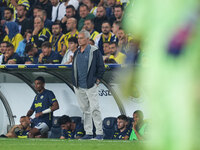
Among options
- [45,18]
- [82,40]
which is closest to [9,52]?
[45,18]

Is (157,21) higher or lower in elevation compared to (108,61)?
higher

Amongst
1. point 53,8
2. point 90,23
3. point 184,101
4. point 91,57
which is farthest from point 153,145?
point 53,8

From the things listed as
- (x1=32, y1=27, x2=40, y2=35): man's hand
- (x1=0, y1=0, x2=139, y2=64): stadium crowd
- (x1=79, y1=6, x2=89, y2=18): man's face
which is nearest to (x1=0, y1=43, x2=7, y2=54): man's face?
(x1=0, y1=0, x2=139, y2=64): stadium crowd

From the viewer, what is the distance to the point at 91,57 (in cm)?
927

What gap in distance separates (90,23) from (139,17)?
10.7m

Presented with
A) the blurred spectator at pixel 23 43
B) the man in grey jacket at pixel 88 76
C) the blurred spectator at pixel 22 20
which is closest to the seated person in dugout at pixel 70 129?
the man in grey jacket at pixel 88 76

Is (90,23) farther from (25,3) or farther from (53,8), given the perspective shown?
(25,3)

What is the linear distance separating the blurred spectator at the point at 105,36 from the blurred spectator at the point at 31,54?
47.0 inches

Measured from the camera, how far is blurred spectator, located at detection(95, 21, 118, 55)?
35.1ft

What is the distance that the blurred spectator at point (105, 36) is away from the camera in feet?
35.1

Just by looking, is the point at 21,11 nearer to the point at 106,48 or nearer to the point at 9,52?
the point at 9,52

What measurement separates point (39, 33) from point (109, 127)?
309 centimetres

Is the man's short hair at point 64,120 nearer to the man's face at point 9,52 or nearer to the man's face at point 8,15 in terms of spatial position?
the man's face at point 9,52

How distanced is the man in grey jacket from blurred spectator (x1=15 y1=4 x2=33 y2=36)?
11.4ft
